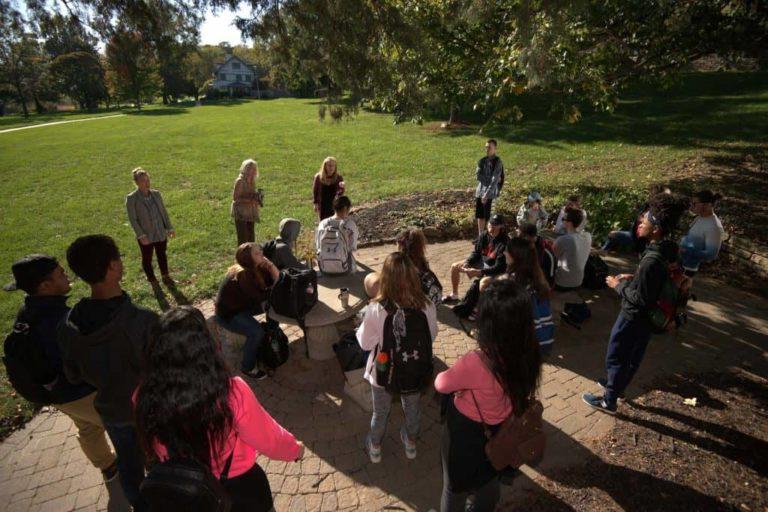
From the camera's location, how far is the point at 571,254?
5.77 metres

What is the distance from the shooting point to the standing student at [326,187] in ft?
26.6

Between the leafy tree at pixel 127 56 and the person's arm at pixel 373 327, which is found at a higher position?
the leafy tree at pixel 127 56

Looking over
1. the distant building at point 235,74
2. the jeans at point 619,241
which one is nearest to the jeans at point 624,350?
the jeans at point 619,241

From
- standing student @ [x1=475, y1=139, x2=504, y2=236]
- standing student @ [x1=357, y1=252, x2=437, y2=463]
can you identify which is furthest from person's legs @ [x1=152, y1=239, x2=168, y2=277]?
standing student @ [x1=475, y1=139, x2=504, y2=236]

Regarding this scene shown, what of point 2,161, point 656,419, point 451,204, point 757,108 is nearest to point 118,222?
point 451,204

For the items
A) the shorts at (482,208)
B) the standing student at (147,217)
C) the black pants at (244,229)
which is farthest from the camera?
the shorts at (482,208)

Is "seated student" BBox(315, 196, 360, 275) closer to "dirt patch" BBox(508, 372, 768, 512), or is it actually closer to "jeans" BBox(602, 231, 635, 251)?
"dirt patch" BBox(508, 372, 768, 512)

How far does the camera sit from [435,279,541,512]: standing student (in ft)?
8.17

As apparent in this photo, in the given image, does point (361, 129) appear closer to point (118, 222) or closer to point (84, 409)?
point (118, 222)

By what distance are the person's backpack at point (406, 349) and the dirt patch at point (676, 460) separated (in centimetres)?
145

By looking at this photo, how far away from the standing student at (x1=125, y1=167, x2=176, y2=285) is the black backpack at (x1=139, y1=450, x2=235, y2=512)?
6340 millimetres

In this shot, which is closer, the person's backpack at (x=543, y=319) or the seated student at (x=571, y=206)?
the person's backpack at (x=543, y=319)

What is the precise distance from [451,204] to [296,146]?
43.0 feet

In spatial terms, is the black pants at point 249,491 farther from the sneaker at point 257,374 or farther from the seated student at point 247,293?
the sneaker at point 257,374
